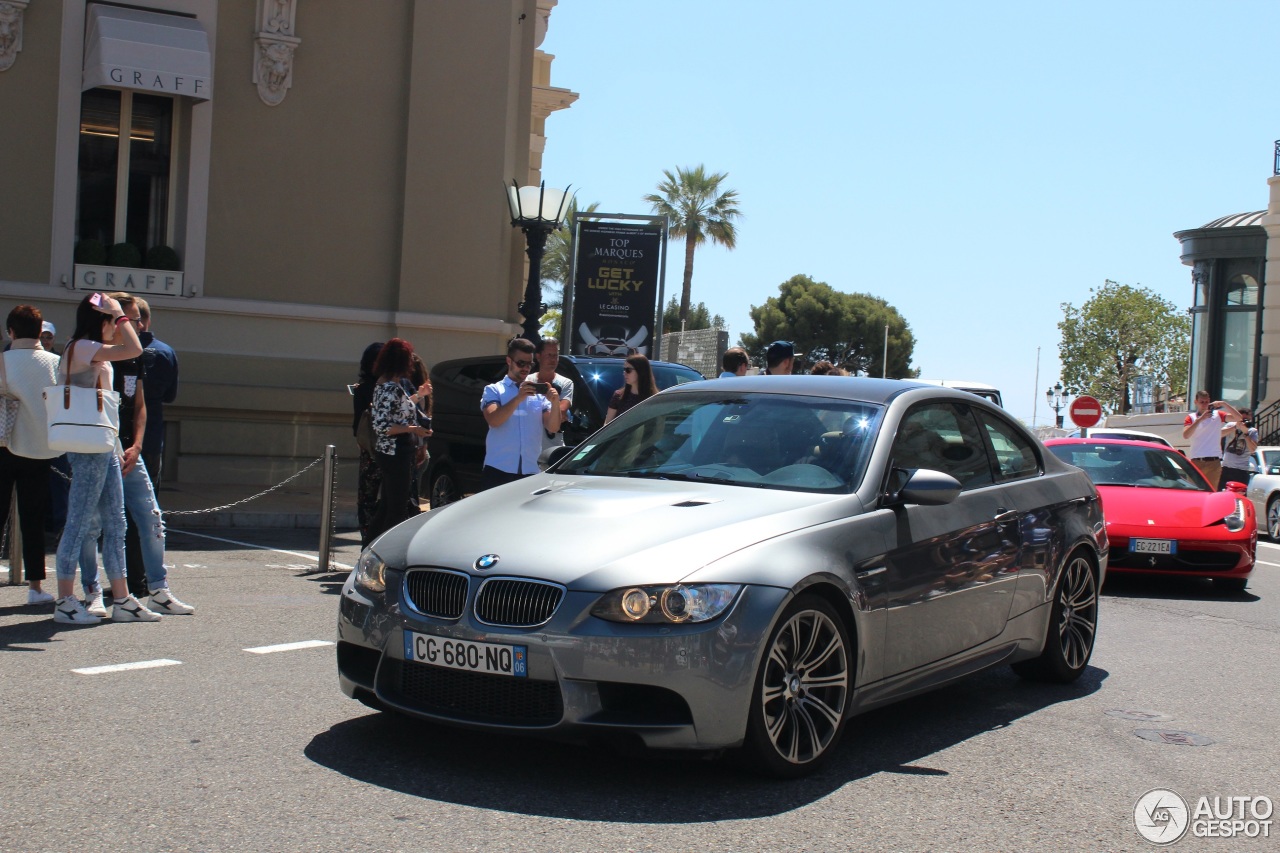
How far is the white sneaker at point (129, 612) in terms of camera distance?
764cm

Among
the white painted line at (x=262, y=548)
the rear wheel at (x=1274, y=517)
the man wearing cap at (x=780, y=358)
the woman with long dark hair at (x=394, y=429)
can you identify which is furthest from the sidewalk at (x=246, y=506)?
the rear wheel at (x=1274, y=517)

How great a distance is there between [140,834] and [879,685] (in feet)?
8.96

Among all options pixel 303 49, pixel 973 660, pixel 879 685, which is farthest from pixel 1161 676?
pixel 303 49

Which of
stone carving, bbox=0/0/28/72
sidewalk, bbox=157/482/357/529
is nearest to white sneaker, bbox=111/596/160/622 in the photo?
sidewalk, bbox=157/482/357/529

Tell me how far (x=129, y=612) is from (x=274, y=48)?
11.3 meters

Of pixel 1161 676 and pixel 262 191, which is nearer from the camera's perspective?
pixel 1161 676

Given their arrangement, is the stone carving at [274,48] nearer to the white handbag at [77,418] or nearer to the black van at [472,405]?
the black van at [472,405]

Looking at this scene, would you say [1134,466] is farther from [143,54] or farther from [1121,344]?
[1121,344]

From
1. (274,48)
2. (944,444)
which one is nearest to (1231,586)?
(944,444)

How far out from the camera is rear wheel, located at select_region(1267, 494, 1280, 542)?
19.4m

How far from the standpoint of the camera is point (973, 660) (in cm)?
614

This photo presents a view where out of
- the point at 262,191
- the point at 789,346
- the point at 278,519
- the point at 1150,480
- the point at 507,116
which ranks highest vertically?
the point at 507,116

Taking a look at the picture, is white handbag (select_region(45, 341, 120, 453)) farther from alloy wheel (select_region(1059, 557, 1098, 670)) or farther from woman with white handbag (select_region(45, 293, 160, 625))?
alloy wheel (select_region(1059, 557, 1098, 670))

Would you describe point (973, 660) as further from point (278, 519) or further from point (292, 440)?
point (292, 440)
